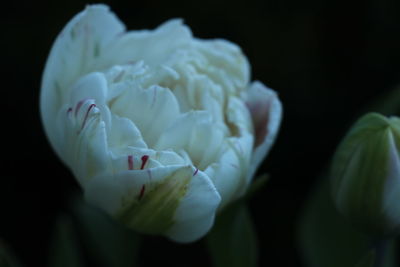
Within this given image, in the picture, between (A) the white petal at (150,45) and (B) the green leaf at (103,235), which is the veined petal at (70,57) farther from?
(B) the green leaf at (103,235)

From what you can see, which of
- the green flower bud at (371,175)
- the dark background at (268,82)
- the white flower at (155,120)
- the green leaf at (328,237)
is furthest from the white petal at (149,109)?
the dark background at (268,82)

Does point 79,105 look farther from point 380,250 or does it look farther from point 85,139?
point 380,250

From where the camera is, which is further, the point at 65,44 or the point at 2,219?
the point at 2,219

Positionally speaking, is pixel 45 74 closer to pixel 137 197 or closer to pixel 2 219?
pixel 137 197

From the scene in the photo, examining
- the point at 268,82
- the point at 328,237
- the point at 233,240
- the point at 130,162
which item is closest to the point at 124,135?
the point at 130,162

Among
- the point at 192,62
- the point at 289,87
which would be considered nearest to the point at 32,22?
the point at 289,87

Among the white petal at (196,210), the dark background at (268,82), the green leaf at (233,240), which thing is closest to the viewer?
the white petal at (196,210)

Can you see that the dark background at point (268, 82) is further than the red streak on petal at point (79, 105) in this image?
Yes
